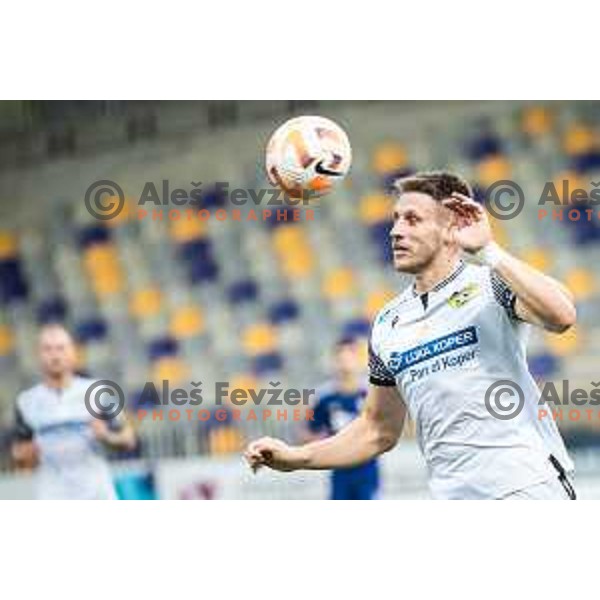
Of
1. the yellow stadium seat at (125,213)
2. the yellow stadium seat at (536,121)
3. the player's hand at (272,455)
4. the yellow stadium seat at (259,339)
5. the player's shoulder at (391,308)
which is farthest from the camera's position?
the yellow stadium seat at (259,339)

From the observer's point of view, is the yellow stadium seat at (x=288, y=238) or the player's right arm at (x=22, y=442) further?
the player's right arm at (x=22, y=442)

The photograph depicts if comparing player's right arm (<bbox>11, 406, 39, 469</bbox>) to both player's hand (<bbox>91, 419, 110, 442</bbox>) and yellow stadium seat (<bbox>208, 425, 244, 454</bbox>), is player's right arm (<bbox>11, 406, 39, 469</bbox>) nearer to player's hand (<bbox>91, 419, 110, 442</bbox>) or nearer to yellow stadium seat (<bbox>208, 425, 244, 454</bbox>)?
player's hand (<bbox>91, 419, 110, 442</bbox>)

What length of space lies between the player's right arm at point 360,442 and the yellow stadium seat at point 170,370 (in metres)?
1.35

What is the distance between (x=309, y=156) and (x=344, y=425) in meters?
1.25

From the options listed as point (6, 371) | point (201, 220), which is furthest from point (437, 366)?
point (6, 371)

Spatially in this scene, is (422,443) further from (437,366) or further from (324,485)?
(324,485)

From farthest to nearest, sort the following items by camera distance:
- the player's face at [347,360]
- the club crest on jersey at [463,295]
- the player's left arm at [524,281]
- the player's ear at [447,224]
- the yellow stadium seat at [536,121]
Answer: the player's face at [347,360], the yellow stadium seat at [536,121], the player's ear at [447,224], the club crest on jersey at [463,295], the player's left arm at [524,281]

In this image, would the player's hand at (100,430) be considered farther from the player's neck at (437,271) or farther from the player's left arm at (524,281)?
the player's left arm at (524,281)

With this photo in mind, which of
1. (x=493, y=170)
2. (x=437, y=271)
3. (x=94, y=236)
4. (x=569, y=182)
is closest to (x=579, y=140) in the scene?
(x=569, y=182)

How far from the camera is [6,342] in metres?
7.26

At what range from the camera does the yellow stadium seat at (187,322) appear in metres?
7.28

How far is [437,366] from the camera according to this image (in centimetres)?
607

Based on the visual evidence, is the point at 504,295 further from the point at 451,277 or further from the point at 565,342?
the point at 565,342

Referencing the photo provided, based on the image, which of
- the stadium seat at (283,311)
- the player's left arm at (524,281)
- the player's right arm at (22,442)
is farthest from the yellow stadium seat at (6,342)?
the player's left arm at (524,281)
